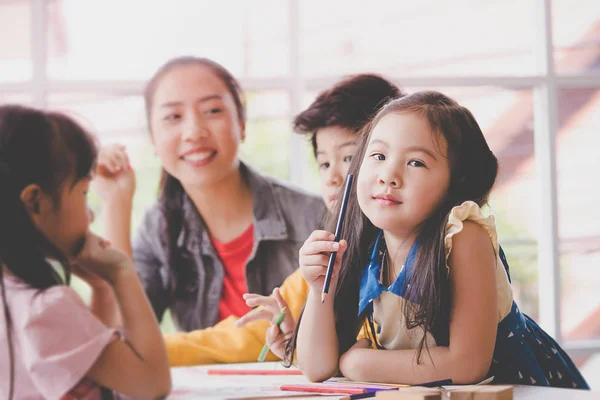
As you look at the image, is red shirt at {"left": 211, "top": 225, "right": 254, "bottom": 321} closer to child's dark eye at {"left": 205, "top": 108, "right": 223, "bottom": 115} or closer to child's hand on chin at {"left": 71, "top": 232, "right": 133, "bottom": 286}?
child's dark eye at {"left": 205, "top": 108, "right": 223, "bottom": 115}

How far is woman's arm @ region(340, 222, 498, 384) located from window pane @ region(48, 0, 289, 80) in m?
1.14

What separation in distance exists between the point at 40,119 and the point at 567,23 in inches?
68.5

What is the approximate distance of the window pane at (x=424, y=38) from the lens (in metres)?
1.94

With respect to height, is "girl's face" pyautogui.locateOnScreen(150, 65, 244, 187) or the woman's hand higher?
"girl's face" pyautogui.locateOnScreen(150, 65, 244, 187)

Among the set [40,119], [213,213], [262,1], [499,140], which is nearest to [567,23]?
[499,140]

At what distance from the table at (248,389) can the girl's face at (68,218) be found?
15 cm

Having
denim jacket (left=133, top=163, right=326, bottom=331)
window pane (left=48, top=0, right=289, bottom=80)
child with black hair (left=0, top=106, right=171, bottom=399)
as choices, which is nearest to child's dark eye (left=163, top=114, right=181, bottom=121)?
denim jacket (left=133, top=163, right=326, bottom=331)

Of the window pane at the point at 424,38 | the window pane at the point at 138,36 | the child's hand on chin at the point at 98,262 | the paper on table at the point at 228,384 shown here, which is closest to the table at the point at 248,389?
the paper on table at the point at 228,384

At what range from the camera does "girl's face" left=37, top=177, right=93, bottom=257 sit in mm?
513

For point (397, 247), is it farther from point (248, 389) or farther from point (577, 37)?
point (577, 37)

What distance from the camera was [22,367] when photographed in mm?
497

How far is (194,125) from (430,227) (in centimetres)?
45

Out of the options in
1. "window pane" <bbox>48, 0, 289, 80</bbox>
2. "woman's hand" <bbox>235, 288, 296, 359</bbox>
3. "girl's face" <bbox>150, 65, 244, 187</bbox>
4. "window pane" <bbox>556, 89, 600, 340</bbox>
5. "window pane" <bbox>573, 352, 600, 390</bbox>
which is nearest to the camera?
"woman's hand" <bbox>235, 288, 296, 359</bbox>

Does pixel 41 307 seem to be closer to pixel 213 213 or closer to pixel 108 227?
pixel 108 227
